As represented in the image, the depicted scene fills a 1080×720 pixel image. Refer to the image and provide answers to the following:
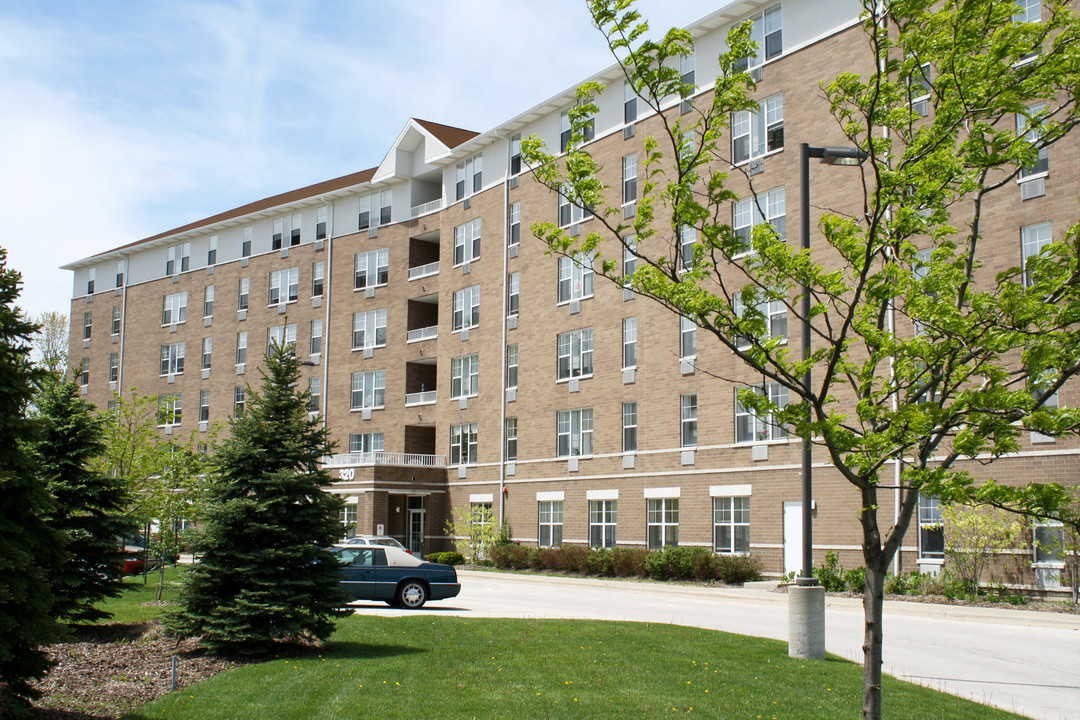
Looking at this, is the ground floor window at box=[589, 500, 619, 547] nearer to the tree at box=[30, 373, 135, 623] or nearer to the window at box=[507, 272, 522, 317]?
the window at box=[507, 272, 522, 317]

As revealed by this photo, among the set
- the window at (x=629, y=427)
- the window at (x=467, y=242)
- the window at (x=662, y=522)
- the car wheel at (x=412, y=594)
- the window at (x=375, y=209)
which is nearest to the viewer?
the car wheel at (x=412, y=594)

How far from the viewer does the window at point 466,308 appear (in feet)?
158

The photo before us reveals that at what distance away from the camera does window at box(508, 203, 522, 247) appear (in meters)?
45.6

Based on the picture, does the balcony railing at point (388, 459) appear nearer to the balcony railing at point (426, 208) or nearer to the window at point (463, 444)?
the window at point (463, 444)

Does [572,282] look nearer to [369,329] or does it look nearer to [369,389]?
[369,329]

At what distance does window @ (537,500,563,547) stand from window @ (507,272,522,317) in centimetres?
884

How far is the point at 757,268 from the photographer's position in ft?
26.4

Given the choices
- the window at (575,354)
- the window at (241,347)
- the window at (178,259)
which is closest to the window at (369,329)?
the window at (241,347)

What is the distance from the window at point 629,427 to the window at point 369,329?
19105mm

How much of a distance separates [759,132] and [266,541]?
1028 inches

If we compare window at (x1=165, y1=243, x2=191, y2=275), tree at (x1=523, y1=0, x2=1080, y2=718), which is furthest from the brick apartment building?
tree at (x1=523, y1=0, x2=1080, y2=718)

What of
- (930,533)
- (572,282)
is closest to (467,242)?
(572,282)

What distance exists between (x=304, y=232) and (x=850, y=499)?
3902cm

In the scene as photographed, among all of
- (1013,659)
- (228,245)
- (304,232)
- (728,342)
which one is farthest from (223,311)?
(728,342)
